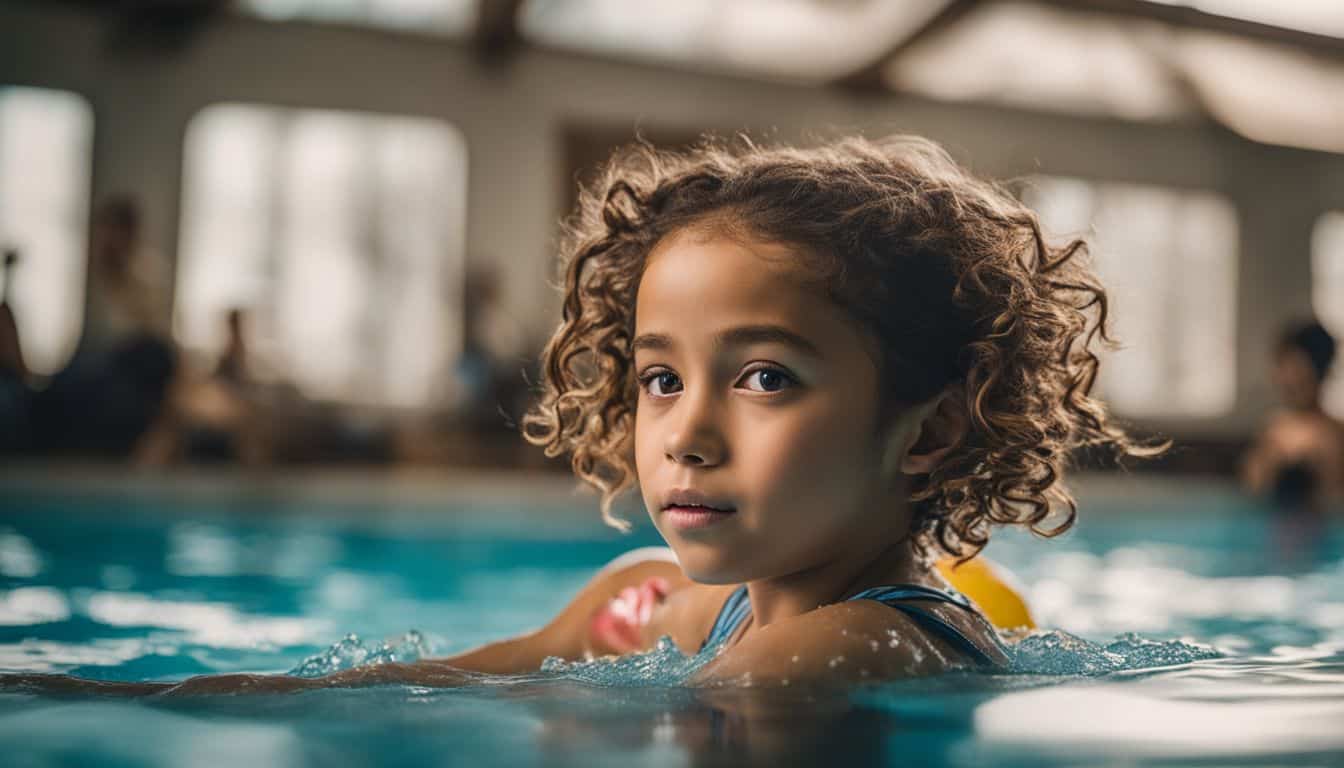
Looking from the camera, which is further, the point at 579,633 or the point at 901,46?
the point at 901,46

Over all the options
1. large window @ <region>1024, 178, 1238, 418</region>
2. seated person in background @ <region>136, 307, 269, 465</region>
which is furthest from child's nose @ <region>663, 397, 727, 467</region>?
large window @ <region>1024, 178, 1238, 418</region>

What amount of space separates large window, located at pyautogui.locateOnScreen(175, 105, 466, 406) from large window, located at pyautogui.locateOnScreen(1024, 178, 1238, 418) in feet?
22.6

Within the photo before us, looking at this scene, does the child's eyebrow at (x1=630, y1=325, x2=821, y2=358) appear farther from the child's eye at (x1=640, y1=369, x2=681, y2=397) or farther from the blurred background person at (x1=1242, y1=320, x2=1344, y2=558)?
the blurred background person at (x1=1242, y1=320, x2=1344, y2=558)

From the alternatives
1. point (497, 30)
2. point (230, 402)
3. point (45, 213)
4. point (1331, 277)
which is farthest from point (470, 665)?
point (1331, 277)

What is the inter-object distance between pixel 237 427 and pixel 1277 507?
6.45 m

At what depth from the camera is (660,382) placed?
1.60 metres

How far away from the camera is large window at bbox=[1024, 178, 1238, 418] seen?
1453 centimetres

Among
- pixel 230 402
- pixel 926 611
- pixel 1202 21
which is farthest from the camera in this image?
pixel 1202 21

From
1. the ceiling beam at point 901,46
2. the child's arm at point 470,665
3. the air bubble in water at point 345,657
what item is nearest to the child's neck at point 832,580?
the child's arm at point 470,665

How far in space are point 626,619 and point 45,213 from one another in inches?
427

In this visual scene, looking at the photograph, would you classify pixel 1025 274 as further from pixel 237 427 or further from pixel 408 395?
pixel 408 395

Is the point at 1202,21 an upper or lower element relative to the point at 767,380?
upper

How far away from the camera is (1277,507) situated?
7293 mm

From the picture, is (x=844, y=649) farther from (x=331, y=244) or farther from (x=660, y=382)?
(x=331, y=244)
